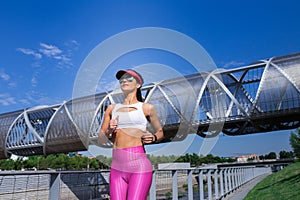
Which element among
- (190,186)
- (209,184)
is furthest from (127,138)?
(209,184)

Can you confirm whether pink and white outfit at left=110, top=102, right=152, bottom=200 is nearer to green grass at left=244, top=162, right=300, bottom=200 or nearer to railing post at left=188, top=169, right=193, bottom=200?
railing post at left=188, top=169, right=193, bottom=200

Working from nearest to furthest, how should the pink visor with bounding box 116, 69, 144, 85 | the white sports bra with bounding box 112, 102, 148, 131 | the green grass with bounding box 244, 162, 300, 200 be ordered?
the white sports bra with bounding box 112, 102, 148, 131
the pink visor with bounding box 116, 69, 144, 85
the green grass with bounding box 244, 162, 300, 200

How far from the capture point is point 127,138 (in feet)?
9.93

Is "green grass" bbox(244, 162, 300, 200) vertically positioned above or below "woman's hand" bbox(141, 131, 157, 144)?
above

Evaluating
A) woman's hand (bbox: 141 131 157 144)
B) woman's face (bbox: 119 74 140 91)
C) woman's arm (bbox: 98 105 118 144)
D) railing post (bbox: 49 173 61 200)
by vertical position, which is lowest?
railing post (bbox: 49 173 61 200)

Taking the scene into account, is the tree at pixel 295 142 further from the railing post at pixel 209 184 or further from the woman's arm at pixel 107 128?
the woman's arm at pixel 107 128

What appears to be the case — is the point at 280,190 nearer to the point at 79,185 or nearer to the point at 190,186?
the point at 190,186

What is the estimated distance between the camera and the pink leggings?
2.95 meters

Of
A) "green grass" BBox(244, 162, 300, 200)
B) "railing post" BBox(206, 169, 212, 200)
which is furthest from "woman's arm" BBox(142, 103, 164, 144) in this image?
"green grass" BBox(244, 162, 300, 200)

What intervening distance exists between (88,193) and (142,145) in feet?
6.30

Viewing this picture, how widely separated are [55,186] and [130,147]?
1.35m

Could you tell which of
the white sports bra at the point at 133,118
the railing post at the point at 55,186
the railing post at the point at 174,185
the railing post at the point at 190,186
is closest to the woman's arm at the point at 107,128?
the white sports bra at the point at 133,118

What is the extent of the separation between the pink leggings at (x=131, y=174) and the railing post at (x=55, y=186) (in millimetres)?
1062

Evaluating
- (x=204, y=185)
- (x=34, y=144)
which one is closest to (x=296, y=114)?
(x=204, y=185)
